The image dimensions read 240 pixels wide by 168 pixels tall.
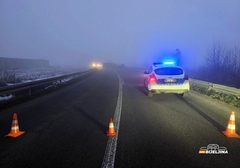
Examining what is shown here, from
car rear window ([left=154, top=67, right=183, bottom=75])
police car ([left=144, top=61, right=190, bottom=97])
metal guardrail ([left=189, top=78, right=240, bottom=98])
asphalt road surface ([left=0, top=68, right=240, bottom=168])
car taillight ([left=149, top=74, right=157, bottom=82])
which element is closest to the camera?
asphalt road surface ([left=0, top=68, right=240, bottom=168])

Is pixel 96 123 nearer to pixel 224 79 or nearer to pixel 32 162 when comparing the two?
pixel 32 162

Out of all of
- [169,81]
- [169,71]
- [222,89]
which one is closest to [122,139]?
[169,81]

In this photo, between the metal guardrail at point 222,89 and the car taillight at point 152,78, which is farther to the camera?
the car taillight at point 152,78

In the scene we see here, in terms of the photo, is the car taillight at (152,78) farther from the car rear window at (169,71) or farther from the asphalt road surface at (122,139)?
the asphalt road surface at (122,139)

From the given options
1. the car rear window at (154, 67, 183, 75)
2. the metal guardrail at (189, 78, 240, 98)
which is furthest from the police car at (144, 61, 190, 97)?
the metal guardrail at (189, 78, 240, 98)

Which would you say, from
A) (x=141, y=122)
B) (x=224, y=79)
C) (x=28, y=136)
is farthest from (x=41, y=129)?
(x=224, y=79)

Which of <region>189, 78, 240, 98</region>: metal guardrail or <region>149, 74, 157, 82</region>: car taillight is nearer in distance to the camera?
<region>189, 78, 240, 98</region>: metal guardrail

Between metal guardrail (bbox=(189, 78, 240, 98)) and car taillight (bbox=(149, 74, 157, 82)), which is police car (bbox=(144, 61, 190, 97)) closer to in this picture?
car taillight (bbox=(149, 74, 157, 82))

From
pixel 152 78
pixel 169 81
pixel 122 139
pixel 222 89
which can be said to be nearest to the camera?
pixel 122 139

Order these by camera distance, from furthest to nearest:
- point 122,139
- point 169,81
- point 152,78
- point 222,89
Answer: point 222,89 → point 152,78 → point 169,81 → point 122,139

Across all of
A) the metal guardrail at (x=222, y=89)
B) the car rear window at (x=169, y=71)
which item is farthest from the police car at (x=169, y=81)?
the metal guardrail at (x=222, y=89)

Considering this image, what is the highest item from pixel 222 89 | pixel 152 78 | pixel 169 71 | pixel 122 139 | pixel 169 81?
pixel 169 71

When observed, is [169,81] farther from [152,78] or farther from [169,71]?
[152,78]

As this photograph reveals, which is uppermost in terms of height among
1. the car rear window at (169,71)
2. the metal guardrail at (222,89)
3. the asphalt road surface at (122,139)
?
the car rear window at (169,71)
